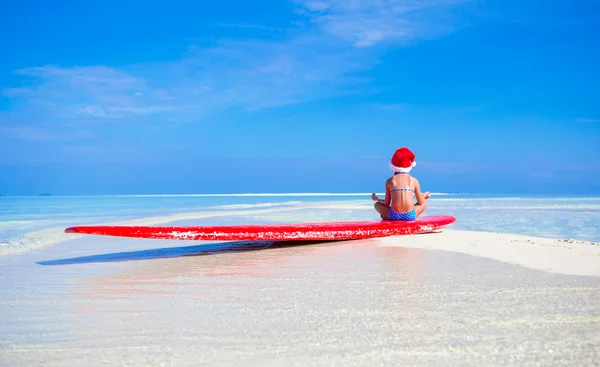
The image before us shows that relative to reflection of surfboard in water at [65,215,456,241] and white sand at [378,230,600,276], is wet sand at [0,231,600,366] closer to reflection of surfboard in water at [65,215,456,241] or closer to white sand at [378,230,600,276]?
white sand at [378,230,600,276]

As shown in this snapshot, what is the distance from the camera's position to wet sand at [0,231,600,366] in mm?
1740

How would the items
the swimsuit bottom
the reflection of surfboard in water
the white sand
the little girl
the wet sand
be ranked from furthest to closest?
the swimsuit bottom, the little girl, the reflection of surfboard in water, the white sand, the wet sand

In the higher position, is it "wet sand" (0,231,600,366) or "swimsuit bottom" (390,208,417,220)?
"swimsuit bottom" (390,208,417,220)

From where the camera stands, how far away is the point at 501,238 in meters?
5.23

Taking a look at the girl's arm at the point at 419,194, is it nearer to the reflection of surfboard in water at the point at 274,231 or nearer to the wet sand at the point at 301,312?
the reflection of surfboard in water at the point at 274,231

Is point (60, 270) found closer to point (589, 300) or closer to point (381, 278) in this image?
point (381, 278)

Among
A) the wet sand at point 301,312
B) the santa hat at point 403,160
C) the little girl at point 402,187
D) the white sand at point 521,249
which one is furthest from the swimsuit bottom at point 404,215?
the wet sand at point 301,312

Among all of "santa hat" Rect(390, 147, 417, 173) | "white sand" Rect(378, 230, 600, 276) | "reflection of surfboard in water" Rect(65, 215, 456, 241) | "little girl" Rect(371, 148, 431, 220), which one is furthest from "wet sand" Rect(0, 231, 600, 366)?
"santa hat" Rect(390, 147, 417, 173)

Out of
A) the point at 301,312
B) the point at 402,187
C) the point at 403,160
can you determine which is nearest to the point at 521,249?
Answer: the point at 402,187

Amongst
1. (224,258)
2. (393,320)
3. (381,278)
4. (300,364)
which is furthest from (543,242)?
(300,364)

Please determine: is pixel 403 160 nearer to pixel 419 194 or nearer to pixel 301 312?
pixel 419 194

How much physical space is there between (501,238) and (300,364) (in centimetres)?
415

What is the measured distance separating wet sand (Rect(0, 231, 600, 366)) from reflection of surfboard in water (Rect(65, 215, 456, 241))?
0.25 meters

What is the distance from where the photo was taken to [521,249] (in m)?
4.38
